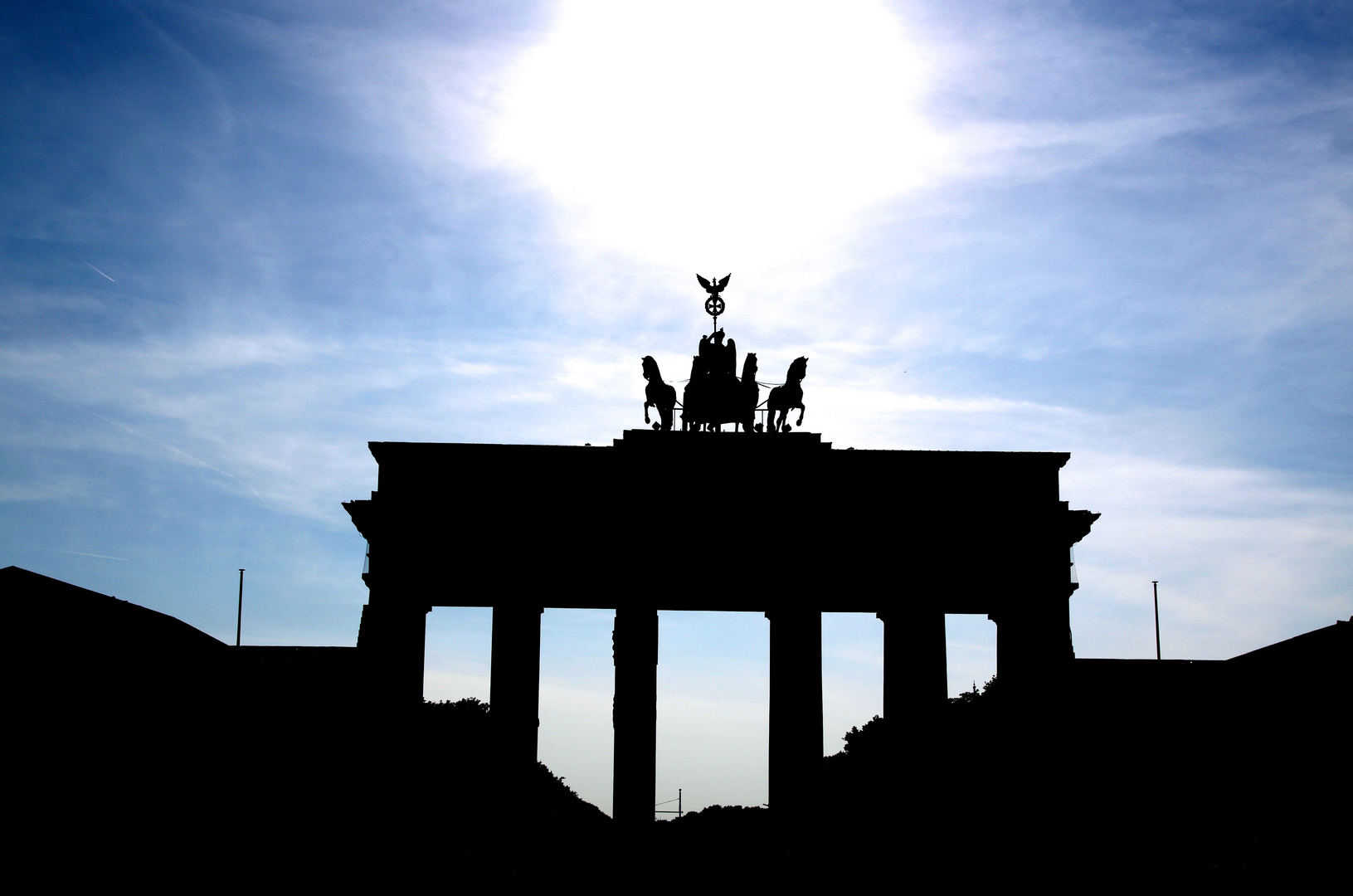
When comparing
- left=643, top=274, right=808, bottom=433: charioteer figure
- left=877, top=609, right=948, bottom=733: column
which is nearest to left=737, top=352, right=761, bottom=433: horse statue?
left=643, top=274, right=808, bottom=433: charioteer figure

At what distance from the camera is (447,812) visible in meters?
33.7

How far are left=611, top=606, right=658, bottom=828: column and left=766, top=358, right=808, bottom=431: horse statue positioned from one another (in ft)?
22.5

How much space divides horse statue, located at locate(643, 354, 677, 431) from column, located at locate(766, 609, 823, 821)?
22.2ft

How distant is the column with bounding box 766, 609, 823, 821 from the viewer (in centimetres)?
3572

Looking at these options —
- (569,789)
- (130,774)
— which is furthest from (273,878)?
(569,789)

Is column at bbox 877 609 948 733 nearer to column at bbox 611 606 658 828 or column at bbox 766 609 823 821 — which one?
column at bbox 766 609 823 821

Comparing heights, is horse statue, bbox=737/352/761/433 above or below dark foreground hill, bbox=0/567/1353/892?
above

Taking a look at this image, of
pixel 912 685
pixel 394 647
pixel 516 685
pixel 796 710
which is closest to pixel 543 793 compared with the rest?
pixel 516 685

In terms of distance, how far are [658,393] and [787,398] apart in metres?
3.91

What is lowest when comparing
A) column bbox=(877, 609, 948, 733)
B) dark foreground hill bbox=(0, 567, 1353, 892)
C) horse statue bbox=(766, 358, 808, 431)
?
dark foreground hill bbox=(0, 567, 1353, 892)

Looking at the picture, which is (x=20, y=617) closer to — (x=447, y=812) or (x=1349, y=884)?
(x=447, y=812)

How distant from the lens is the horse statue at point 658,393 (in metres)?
36.8

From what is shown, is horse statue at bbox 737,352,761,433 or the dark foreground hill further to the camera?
horse statue at bbox 737,352,761,433

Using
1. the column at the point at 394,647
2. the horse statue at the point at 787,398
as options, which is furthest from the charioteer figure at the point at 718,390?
the column at the point at 394,647
